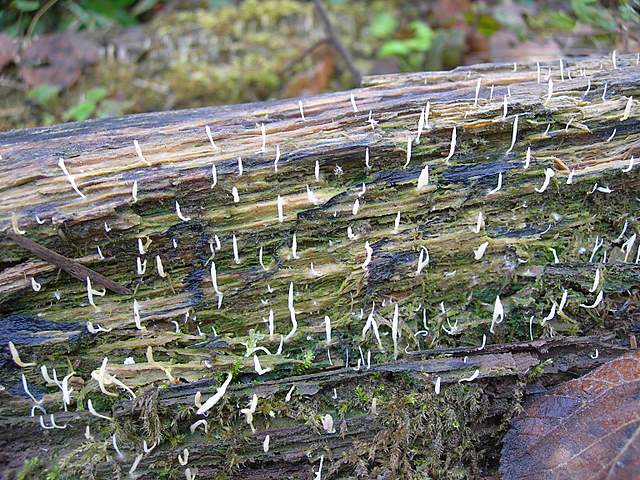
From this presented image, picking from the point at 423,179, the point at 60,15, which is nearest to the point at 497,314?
the point at 423,179

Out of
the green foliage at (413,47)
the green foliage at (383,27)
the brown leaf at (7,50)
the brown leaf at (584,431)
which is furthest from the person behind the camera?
the green foliage at (383,27)

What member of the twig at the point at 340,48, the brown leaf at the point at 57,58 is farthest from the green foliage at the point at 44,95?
the twig at the point at 340,48

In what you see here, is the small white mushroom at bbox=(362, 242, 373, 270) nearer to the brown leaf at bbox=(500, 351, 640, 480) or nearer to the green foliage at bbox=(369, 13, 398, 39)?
the brown leaf at bbox=(500, 351, 640, 480)

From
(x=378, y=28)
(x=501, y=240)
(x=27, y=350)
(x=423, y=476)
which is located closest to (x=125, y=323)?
(x=27, y=350)

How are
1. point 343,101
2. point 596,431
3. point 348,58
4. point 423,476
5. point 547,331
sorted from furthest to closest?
A: 1. point 348,58
2. point 343,101
3. point 547,331
4. point 423,476
5. point 596,431

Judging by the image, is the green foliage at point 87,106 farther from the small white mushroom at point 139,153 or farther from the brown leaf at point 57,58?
the small white mushroom at point 139,153

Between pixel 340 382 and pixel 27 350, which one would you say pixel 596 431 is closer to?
pixel 340 382
